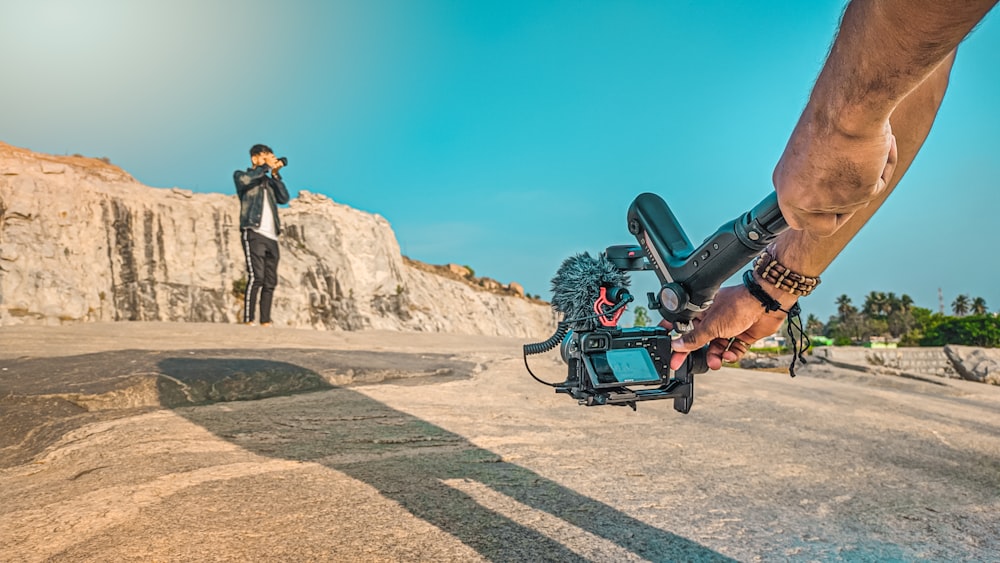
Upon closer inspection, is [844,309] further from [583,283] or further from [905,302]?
[583,283]

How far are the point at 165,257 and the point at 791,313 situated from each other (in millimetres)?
24184

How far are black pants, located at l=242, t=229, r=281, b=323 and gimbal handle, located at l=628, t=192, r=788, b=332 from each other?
9527 millimetres

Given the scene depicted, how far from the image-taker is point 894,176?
1.33m

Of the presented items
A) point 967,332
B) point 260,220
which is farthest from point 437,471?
point 967,332

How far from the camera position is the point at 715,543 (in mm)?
2363

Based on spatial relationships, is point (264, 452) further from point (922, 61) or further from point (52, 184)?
point (52, 184)

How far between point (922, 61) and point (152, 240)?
24.8 m

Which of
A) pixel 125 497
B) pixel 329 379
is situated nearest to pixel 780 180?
pixel 125 497

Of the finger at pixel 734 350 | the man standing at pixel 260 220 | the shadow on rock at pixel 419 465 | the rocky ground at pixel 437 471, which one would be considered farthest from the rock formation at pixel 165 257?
the finger at pixel 734 350

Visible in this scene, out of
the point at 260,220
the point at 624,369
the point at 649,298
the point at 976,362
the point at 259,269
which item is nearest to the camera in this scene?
the point at 624,369

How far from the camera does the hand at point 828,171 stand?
86 cm

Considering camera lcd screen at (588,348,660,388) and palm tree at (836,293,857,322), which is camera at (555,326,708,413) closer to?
camera lcd screen at (588,348,660,388)

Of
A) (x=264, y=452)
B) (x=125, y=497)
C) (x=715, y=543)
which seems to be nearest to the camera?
(x=715, y=543)

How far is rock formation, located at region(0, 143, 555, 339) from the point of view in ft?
59.4
